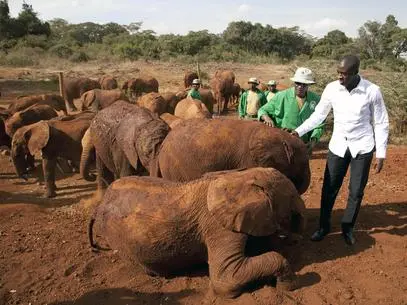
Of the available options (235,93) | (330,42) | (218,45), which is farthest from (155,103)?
(330,42)

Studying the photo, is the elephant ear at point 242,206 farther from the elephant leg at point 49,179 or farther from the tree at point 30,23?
the tree at point 30,23

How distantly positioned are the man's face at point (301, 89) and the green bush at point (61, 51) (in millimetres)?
36996

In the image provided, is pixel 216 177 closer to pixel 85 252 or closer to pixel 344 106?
pixel 344 106

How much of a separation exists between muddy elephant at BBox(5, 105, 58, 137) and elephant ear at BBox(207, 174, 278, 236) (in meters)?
8.04

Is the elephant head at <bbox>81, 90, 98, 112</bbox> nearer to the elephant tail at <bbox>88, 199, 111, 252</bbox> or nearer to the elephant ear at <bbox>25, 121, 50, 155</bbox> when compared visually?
the elephant ear at <bbox>25, 121, 50, 155</bbox>

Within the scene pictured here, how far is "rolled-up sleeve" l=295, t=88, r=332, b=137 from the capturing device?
555cm

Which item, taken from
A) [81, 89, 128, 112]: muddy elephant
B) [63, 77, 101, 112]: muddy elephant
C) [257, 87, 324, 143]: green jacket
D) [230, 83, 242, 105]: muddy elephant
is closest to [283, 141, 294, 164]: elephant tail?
[257, 87, 324, 143]: green jacket

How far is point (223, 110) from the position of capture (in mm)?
19625

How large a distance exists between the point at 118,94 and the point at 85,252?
37.4 feet

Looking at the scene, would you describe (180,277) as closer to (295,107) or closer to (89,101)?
(295,107)

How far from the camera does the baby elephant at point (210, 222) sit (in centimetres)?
454

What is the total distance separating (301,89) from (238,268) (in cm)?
266

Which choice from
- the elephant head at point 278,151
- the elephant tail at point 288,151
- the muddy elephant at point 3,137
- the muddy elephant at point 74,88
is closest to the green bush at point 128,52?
the muddy elephant at point 74,88

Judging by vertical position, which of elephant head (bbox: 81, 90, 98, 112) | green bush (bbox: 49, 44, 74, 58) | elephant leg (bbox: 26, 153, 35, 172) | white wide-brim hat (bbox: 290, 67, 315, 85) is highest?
Result: white wide-brim hat (bbox: 290, 67, 315, 85)
